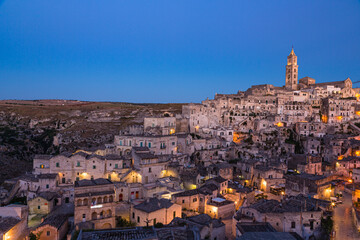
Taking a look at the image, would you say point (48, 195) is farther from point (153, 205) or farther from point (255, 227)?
point (255, 227)

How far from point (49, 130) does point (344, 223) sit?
76.5 m

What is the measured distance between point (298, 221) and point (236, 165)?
21.2 meters

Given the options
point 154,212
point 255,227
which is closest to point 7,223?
point 154,212

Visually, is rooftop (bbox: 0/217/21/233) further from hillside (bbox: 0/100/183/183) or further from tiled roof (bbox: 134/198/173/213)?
hillside (bbox: 0/100/183/183)

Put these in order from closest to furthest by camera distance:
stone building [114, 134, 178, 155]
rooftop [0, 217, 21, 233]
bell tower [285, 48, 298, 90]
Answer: rooftop [0, 217, 21, 233]
stone building [114, 134, 178, 155]
bell tower [285, 48, 298, 90]

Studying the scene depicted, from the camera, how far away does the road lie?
25812 mm

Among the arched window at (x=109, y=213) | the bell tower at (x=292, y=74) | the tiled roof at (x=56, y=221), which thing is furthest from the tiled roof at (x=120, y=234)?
the bell tower at (x=292, y=74)

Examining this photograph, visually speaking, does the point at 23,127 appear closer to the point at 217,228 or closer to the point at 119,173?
the point at 119,173

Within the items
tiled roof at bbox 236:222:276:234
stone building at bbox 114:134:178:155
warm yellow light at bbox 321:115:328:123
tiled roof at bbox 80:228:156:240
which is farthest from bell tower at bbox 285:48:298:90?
tiled roof at bbox 80:228:156:240

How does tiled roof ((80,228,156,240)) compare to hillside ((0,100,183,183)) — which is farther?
hillside ((0,100,183,183))

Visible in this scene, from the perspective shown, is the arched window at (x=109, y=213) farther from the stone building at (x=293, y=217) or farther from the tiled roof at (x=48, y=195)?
the stone building at (x=293, y=217)

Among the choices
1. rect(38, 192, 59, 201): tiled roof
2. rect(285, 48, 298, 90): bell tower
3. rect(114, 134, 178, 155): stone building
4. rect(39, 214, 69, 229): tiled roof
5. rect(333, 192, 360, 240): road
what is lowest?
rect(39, 214, 69, 229): tiled roof

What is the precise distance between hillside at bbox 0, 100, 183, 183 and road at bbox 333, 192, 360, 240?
52.4 meters

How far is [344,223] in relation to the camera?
91.8ft
